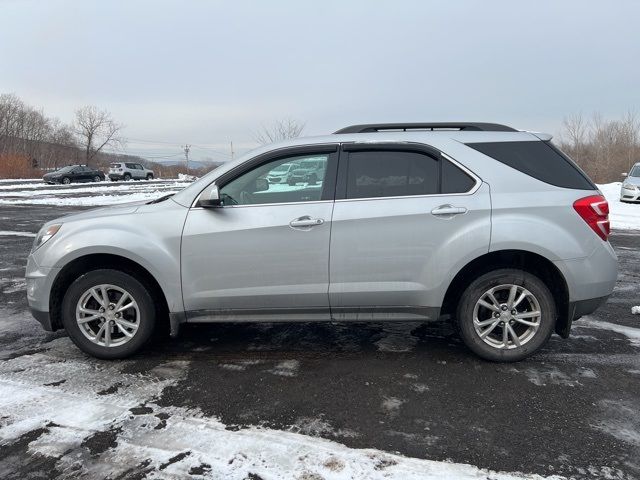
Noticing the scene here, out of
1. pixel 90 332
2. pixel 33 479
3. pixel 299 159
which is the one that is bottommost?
pixel 33 479

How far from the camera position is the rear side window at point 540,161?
3.68 meters

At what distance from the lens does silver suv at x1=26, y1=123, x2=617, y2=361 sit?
11.8ft

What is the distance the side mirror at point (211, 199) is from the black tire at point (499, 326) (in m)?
2.12

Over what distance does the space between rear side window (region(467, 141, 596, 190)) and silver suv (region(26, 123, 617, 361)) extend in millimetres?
11

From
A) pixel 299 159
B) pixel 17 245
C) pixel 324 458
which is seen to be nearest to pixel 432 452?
pixel 324 458

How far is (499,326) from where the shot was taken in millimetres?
3777

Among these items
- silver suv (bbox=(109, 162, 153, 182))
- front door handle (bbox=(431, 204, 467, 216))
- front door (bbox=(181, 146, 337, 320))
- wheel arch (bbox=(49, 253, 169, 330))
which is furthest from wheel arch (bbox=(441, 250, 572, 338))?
silver suv (bbox=(109, 162, 153, 182))

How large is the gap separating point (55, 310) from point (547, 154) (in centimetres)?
429

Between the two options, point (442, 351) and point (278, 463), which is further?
point (442, 351)

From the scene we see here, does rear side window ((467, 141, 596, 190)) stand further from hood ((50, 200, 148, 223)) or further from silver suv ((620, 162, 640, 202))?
silver suv ((620, 162, 640, 202))

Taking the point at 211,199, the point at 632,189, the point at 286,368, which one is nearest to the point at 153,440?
the point at 286,368

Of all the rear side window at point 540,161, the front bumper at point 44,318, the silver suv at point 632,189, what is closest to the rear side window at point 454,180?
the rear side window at point 540,161

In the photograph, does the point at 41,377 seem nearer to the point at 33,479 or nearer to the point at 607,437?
the point at 33,479

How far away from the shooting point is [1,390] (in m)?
3.41
